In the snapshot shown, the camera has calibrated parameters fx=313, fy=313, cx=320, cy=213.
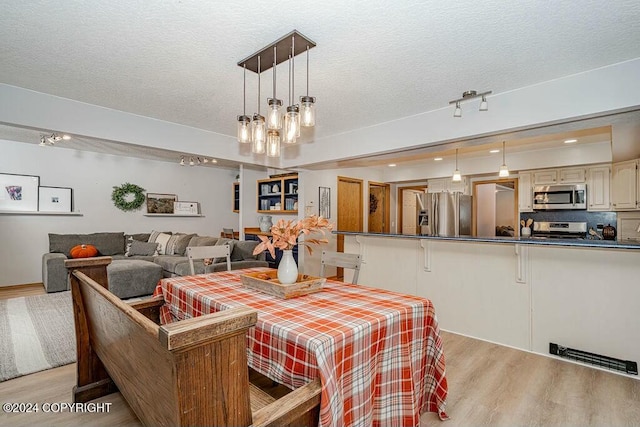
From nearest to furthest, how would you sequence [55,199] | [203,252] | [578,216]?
[203,252]
[578,216]
[55,199]

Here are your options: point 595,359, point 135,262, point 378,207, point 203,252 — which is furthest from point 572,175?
point 135,262

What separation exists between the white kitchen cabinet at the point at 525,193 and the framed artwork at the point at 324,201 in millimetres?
3236

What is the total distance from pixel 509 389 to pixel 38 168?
7047mm

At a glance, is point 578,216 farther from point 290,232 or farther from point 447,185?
point 290,232

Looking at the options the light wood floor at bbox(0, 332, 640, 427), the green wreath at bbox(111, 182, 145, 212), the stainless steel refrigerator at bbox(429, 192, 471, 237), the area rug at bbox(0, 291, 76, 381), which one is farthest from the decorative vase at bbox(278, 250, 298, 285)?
the green wreath at bbox(111, 182, 145, 212)

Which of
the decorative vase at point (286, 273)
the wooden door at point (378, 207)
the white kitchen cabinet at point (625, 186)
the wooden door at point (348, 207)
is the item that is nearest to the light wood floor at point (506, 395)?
the decorative vase at point (286, 273)

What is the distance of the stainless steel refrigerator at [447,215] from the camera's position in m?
5.16

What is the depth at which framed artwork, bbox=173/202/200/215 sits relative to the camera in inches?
270

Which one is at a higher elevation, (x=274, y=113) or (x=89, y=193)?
(x=274, y=113)

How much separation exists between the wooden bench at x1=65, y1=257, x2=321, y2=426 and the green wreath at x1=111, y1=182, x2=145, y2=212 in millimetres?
5269

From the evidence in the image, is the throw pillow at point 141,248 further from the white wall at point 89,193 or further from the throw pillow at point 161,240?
the white wall at point 89,193

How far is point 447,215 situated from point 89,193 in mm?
6395

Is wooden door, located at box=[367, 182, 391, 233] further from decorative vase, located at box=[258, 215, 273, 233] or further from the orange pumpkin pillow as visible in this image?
the orange pumpkin pillow

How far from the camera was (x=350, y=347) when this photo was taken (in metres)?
1.27
